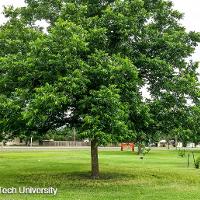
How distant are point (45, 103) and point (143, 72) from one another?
7966mm

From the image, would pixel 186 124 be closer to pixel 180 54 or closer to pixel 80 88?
pixel 180 54

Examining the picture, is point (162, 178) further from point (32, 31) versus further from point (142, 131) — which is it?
point (32, 31)

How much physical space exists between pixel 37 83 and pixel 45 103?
3284 mm

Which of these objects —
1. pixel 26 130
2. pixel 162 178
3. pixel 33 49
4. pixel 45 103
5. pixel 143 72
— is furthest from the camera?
pixel 162 178

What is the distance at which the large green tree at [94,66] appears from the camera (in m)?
22.3

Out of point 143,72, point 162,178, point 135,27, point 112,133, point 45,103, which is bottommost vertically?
point 162,178

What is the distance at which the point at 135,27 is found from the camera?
26.1 m

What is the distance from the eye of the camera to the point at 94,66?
926 inches

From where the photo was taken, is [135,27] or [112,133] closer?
[112,133]

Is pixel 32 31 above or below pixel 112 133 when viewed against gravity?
above

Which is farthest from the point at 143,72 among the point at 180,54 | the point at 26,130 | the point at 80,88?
the point at 26,130

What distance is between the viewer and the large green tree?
22.3 m

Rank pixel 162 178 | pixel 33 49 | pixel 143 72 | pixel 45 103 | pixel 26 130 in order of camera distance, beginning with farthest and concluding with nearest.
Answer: pixel 162 178 < pixel 143 72 < pixel 26 130 < pixel 33 49 < pixel 45 103

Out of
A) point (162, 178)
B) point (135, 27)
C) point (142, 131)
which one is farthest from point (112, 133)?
point (162, 178)
